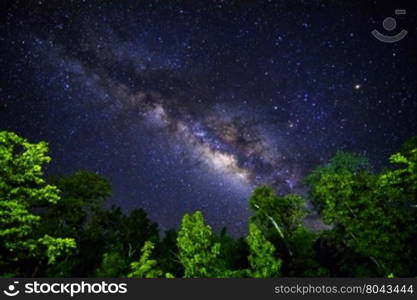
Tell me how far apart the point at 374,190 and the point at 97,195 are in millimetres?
21953

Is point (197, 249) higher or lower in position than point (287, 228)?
lower

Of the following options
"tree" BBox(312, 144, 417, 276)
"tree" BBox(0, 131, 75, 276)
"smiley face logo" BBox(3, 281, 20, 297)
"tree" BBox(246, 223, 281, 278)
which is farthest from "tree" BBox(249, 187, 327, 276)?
"smiley face logo" BBox(3, 281, 20, 297)

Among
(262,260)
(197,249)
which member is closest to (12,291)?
(197,249)

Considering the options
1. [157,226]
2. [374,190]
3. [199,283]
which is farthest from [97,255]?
[199,283]

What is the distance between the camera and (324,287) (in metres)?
8.79

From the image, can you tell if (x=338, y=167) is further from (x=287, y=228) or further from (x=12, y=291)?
(x=12, y=291)

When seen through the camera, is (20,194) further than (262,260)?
No

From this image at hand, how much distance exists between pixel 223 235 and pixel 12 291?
32976 mm

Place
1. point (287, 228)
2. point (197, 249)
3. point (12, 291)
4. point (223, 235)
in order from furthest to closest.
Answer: point (223, 235) < point (287, 228) < point (197, 249) < point (12, 291)

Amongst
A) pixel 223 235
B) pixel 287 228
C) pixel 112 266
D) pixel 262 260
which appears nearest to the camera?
pixel 262 260

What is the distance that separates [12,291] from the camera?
837 centimetres

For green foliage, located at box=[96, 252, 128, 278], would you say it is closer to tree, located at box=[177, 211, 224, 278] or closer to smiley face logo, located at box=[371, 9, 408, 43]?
tree, located at box=[177, 211, 224, 278]

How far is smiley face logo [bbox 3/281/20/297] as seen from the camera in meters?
8.33

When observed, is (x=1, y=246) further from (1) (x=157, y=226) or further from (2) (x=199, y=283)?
(1) (x=157, y=226)
